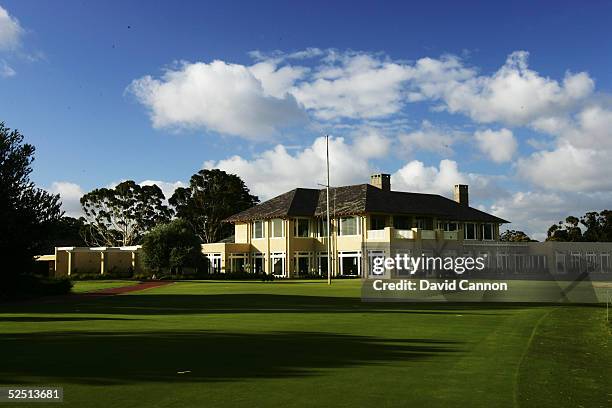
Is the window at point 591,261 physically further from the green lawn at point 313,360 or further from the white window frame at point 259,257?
the green lawn at point 313,360

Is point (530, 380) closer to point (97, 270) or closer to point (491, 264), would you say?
point (491, 264)

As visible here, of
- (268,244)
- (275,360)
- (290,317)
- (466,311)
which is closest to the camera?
(275,360)

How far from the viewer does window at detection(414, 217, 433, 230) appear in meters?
63.1

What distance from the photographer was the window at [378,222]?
196ft

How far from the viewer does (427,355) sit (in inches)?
470

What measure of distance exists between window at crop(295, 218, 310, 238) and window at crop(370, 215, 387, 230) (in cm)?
771

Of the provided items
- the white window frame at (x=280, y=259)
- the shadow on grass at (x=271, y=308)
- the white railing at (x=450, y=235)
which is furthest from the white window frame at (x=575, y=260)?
the shadow on grass at (x=271, y=308)

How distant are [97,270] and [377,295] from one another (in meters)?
47.6

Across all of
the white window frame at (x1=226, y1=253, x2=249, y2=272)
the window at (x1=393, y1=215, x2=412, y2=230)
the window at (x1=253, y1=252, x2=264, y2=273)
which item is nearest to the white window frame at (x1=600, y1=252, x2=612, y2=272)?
the window at (x1=393, y1=215, x2=412, y2=230)

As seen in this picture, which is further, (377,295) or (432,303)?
(377,295)

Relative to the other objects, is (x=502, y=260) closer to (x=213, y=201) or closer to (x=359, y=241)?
(x=359, y=241)

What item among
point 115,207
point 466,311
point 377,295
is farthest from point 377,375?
point 115,207

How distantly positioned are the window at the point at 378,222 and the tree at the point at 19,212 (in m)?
32.3

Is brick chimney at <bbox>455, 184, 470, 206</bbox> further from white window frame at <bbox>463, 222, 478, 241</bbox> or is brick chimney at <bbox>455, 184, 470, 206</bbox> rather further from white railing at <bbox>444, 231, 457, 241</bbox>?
white railing at <bbox>444, 231, 457, 241</bbox>
